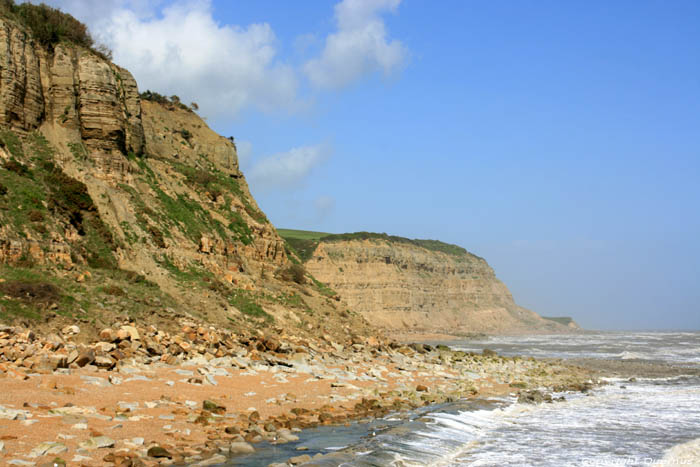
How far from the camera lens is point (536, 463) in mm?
11188

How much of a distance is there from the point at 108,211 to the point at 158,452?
1720 centimetres

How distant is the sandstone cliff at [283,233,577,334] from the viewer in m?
86.1

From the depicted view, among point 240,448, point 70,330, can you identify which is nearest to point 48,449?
point 240,448

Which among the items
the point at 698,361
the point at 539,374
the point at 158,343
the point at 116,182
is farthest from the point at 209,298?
the point at 698,361

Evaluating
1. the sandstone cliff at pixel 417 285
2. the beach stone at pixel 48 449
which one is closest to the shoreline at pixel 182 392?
the beach stone at pixel 48 449

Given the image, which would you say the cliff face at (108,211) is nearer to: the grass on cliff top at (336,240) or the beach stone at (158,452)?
the beach stone at (158,452)

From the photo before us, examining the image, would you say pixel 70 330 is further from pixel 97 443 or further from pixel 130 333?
pixel 97 443

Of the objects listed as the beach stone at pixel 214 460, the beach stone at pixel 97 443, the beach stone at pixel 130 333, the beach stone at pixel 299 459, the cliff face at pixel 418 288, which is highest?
the cliff face at pixel 418 288

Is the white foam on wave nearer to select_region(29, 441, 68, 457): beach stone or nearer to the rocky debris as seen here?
the rocky debris

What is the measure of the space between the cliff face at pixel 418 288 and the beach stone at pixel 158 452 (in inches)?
2923

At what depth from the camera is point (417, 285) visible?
310 ft

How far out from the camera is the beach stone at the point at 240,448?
1070 cm

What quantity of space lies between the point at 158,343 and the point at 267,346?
4853 millimetres

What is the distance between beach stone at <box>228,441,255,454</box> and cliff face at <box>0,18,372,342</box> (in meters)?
9.12
